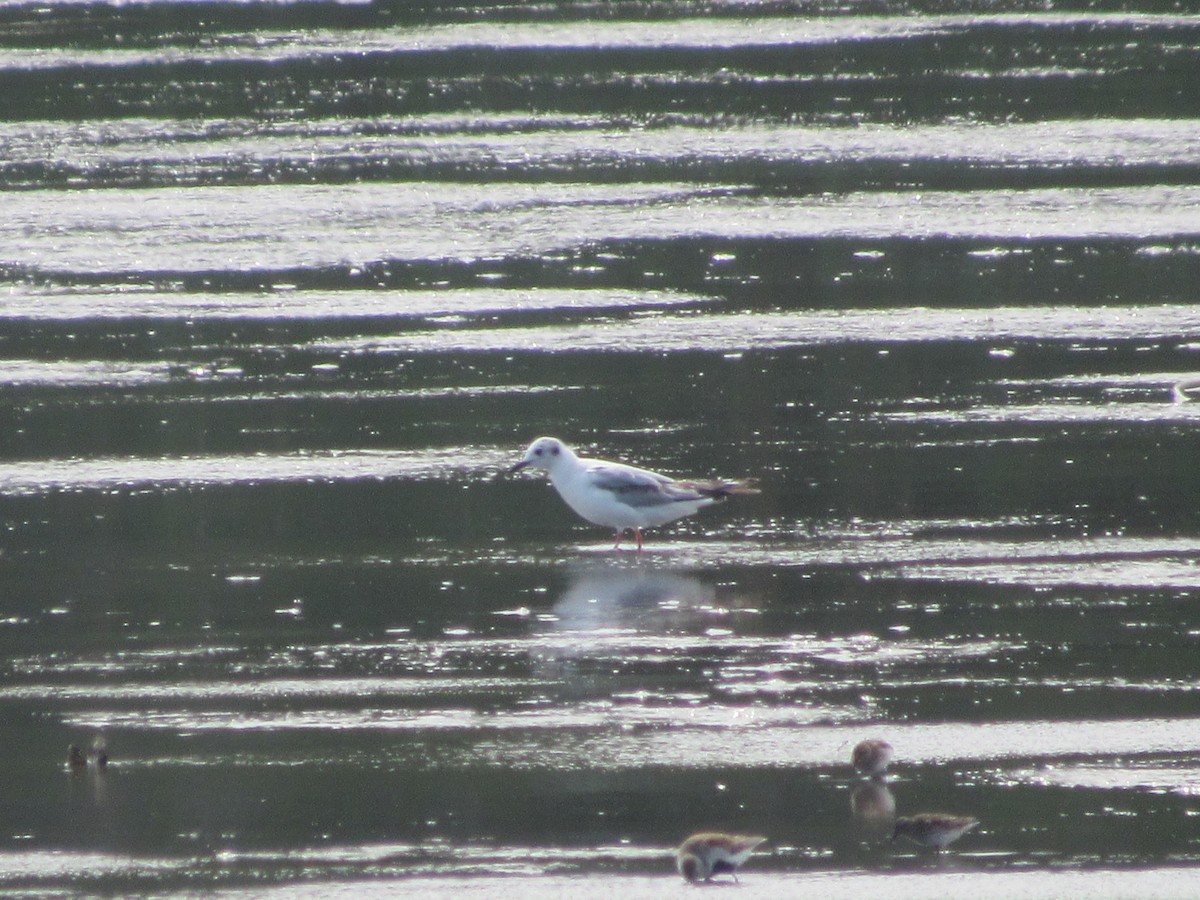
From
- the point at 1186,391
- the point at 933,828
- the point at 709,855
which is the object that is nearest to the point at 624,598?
the point at 933,828

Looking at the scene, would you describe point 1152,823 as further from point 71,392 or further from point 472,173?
point 472,173

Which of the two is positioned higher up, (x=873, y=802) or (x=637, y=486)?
(x=637, y=486)

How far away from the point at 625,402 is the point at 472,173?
6.76 metres

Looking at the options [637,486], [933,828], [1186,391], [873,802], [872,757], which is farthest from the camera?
[1186,391]

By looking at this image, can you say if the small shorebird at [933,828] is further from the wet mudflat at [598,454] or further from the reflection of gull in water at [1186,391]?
the reflection of gull in water at [1186,391]

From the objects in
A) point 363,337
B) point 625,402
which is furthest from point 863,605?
point 363,337

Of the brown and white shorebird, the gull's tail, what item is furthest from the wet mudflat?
the gull's tail

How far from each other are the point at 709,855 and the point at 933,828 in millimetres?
778

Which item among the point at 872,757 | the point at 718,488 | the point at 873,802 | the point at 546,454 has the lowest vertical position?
the point at 873,802

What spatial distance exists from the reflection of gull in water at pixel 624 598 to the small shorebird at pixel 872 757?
7.08 feet

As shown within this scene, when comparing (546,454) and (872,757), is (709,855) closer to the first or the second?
(872,757)

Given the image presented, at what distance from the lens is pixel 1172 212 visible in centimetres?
1716

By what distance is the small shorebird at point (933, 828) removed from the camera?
6.80m

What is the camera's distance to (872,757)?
7.39 m
